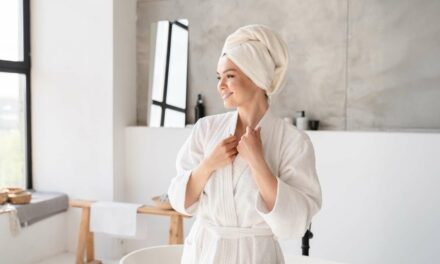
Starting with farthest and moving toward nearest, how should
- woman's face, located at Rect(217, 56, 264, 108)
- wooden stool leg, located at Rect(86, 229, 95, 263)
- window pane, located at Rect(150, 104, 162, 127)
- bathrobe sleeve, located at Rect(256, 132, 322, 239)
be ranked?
window pane, located at Rect(150, 104, 162, 127)
wooden stool leg, located at Rect(86, 229, 95, 263)
woman's face, located at Rect(217, 56, 264, 108)
bathrobe sleeve, located at Rect(256, 132, 322, 239)

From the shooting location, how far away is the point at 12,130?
407 centimetres

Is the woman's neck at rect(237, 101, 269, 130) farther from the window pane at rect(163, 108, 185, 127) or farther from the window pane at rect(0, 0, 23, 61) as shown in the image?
the window pane at rect(0, 0, 23, 61)

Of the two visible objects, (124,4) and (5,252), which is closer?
(5,252)

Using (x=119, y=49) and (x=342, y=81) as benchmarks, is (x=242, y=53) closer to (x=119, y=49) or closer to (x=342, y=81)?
(x=342, y=81)

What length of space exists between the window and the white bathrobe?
307 cm

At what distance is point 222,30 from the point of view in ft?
12.2

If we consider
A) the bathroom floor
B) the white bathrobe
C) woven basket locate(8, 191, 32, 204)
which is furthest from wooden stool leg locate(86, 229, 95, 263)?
the white bathrobe

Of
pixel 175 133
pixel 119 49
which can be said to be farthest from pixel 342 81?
pixel 119 49

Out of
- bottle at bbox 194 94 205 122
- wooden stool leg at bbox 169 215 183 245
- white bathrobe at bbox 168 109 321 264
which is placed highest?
bottle at bbox 194 94 205 122

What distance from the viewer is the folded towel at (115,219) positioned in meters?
3.46

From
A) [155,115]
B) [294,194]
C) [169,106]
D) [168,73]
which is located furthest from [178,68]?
[294,194]

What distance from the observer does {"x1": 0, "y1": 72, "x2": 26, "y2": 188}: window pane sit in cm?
398

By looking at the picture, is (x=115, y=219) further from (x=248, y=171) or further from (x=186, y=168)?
(x=248, y=171)

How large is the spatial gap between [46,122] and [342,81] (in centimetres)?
251
